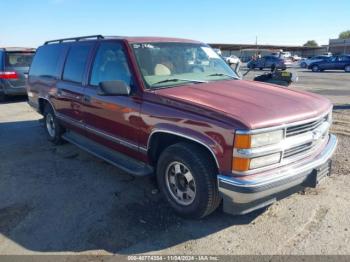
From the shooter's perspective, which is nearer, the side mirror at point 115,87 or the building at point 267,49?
the side mirror at point 115,87

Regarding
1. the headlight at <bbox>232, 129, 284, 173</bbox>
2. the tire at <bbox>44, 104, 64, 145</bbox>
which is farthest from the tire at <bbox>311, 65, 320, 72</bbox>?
the headlight at <bbox>232, 129, 284, 173</bbox>

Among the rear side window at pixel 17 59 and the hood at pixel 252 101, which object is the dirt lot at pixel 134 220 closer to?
the hood at pixel 252 101

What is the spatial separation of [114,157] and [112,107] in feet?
2.29

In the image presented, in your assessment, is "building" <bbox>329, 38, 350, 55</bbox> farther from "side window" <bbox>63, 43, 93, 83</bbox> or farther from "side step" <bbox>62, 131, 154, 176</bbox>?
"side step" <bbox>62, 131, 154, 176</bbox>

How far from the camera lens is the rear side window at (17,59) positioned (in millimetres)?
11023

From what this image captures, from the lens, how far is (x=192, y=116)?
128 inches

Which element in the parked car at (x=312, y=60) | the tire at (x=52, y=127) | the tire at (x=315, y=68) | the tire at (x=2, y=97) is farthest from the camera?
the parked car at (x=312, y=60)

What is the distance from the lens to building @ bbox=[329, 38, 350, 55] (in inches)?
3221

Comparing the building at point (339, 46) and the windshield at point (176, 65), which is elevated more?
the building at point (339, 46)

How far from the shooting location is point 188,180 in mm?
3533

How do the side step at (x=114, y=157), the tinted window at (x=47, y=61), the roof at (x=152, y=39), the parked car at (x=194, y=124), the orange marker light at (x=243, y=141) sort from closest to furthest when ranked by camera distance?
1. the orange marker light at (x=243, y=141)
2. the parked car at (x=194, y=124)
3. the side step at (x=114, y=157)
4. the roof at (x=152, y=39)
5. the tinted window at (x=47, y=61)

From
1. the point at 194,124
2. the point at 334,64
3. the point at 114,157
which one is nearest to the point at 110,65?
the point at 114,157

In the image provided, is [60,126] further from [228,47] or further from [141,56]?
[228,47]

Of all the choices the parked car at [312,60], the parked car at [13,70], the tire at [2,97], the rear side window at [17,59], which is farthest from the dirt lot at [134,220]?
the parked car at [312,60]
